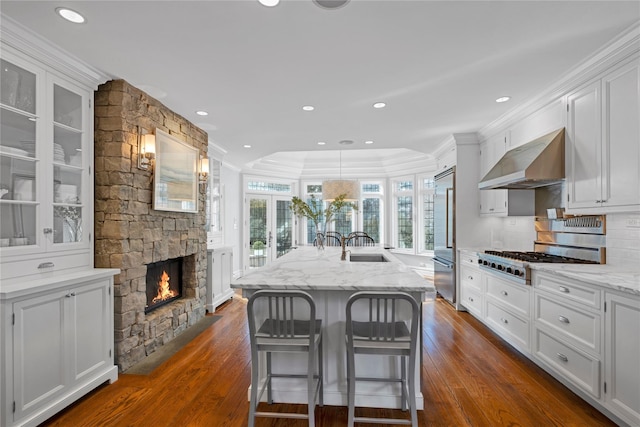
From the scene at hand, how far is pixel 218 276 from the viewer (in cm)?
492

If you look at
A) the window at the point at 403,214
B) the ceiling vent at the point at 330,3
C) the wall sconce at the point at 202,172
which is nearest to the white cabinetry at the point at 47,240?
the wall sconce at the point at 202,172

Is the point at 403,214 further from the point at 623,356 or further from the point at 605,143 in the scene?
the point at 623,356

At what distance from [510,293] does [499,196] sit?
138 cm

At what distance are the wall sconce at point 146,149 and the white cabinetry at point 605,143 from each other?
391 cm

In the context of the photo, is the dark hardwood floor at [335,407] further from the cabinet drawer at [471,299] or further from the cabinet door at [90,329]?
the cabinet drawer at [471,299]

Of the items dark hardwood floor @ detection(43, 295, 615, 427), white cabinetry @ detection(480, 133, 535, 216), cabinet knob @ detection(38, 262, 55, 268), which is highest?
white cabinetry @ detection(480, 133, 535, 216)

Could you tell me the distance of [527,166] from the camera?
298cm

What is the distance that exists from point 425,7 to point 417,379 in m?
2.42

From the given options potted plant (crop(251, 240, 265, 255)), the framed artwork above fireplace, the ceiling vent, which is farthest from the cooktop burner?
potted plant (crop(251, 240, 265, 255))

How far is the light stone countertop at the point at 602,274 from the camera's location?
6.61ft

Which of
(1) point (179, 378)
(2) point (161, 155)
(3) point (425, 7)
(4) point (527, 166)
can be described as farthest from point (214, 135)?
(4) point (527, 166)

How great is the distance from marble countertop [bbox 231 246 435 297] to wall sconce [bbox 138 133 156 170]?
160 centimetres

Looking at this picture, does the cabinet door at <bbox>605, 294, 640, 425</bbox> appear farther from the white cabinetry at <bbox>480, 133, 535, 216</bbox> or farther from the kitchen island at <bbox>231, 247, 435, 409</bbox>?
the white cabinetry at <bbox>480, 133, 535, 216</bbox>

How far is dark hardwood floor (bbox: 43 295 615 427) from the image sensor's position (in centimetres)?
218
